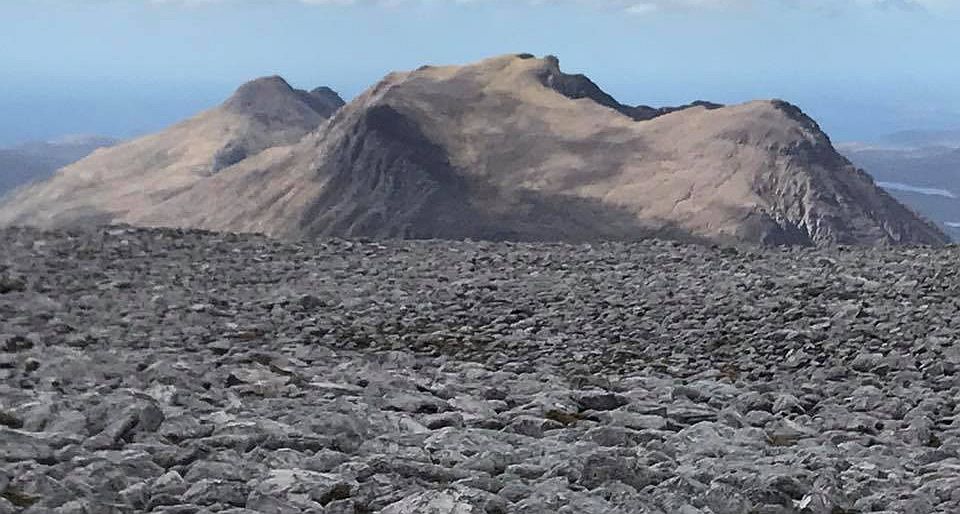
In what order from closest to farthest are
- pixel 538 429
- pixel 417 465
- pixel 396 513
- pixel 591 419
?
pixel 396 513, pixel 417 465, pixel 538 429, pixel 591 419

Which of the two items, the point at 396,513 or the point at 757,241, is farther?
the point at 757,241

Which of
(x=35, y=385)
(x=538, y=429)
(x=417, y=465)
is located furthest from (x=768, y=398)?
(x=35, y=385)

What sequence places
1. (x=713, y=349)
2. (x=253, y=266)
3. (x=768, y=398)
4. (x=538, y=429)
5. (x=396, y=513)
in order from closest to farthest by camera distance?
1. (x=396, y=513)
2. (x=538, y=429)
3. (x=768, y=398)
4. (x=713, y=349)
5. (x=253, y=266)

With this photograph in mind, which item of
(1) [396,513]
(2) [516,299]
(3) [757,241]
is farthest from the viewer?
(3) [757,241]

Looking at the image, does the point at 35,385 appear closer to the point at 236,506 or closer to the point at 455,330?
the point at 236,506

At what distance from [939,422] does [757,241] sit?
15382 centimetres

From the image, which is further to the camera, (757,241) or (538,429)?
(757,241)

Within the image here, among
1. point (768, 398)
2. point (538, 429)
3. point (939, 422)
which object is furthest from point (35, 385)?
point (939, 422)

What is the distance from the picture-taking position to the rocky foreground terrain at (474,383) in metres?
10.2

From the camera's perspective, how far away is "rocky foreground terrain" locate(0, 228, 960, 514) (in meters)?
10.2

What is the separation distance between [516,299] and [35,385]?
14998mm

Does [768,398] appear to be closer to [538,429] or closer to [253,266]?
[538,429]

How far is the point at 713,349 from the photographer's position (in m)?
22.7

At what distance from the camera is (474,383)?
1773cm
